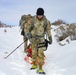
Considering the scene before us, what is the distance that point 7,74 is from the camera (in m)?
8.72

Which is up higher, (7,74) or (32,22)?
(32,22)

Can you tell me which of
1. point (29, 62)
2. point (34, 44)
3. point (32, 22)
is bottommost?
point (29, 62)

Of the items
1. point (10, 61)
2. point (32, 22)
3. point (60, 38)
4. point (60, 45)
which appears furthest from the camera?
point (60, 38)

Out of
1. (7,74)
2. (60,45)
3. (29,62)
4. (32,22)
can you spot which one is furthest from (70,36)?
(7,74)

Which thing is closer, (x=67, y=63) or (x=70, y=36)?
(x=67, y=63)

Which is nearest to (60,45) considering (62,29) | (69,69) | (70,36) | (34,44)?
(70,36)

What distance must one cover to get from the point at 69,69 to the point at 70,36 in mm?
6004

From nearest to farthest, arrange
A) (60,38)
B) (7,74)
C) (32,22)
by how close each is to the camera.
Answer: (7,74)
(32,22)
(60,38)

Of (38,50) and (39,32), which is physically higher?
(39,32)

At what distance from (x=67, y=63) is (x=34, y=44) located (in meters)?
1.17

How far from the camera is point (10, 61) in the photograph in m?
10.9

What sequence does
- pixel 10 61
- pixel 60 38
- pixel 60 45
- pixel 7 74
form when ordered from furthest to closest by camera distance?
pixel 60 38 < pixel 60 45 < pixel 10 61 < pixel 7 74

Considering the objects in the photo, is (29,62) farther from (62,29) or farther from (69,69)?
(62,29)

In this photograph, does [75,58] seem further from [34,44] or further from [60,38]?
[60,38]
